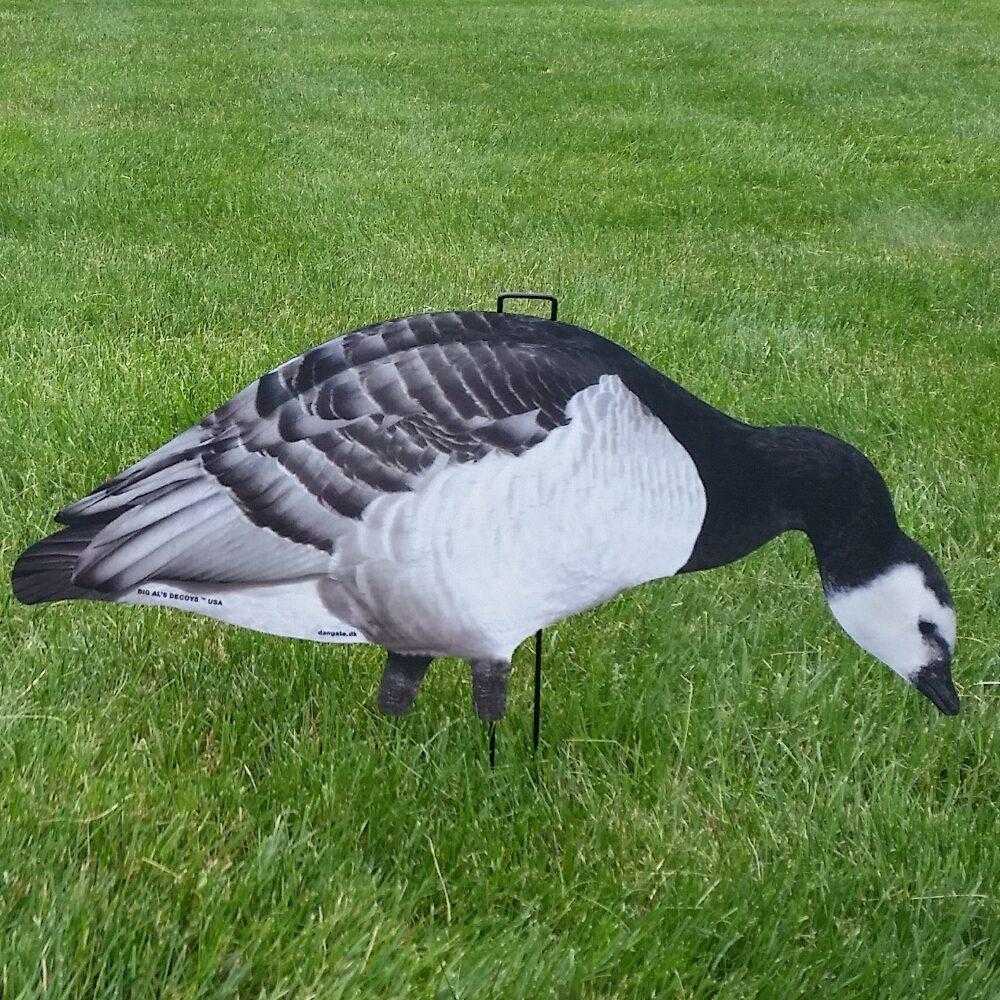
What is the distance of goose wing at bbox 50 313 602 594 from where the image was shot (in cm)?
178

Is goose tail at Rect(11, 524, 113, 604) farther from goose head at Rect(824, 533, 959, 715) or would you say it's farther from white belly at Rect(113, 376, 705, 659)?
goose head at Rect(824, 533, 959, 715)

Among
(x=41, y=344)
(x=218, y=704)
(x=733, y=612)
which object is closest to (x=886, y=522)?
(x=733, y=612)

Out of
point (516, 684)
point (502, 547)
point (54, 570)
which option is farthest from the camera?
point (516, 684)

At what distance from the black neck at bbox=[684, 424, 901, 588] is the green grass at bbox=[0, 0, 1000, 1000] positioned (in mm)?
520

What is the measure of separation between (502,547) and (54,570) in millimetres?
735

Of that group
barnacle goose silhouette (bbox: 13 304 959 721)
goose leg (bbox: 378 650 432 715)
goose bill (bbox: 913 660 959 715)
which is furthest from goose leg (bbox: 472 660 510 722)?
goose bill (bbox: 913 660 959 715)

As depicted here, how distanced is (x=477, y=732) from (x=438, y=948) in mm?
501

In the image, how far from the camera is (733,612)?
2732 mm

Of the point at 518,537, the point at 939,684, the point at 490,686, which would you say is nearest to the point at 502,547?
the point at 518,537

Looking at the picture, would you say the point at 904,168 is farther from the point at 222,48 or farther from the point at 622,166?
the point at 222,48

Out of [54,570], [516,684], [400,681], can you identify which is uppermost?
[54,570]

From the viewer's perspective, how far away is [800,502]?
1930 mm

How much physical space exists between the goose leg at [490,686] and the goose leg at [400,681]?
0.50ft

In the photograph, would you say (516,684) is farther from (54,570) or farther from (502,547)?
(54,570)
